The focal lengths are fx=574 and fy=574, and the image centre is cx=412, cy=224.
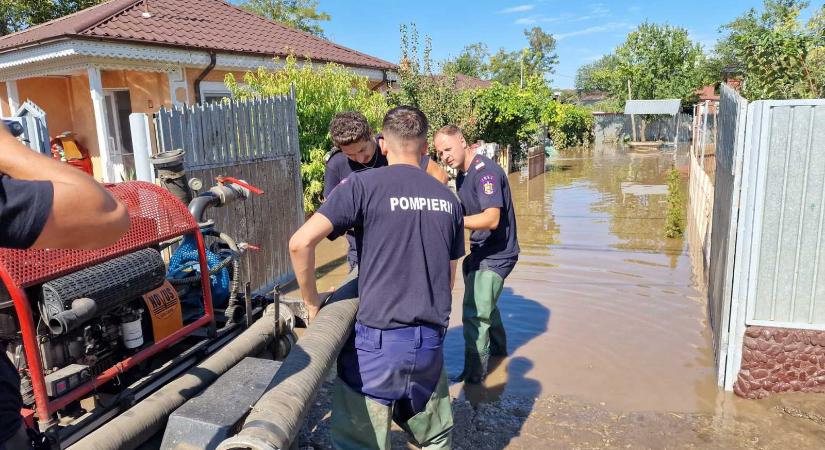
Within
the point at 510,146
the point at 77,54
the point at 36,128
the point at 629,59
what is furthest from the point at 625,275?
the point at 629,59

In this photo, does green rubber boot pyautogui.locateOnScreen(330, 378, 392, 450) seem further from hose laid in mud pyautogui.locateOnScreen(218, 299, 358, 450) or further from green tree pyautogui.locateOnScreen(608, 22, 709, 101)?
green tree pyautogui.locateOnScreen(608, 22, 709, 101)

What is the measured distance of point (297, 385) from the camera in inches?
84.8

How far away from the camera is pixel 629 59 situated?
37531 mm

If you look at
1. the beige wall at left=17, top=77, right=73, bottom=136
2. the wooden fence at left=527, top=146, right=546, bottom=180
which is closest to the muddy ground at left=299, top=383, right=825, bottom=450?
the beige wall at left=17, top=77, right=73, bottom=136

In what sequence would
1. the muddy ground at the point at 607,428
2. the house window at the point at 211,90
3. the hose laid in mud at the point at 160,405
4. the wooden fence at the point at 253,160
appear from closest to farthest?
1. the hose laid in mud at the point at 160,405
2. the muddy ground at the point at 607,428
3. the wooden fence at the point at 253,160
4. the house window at the point at 211,90

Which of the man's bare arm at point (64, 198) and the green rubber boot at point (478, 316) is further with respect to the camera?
the green rubber boot at point (478, 316)

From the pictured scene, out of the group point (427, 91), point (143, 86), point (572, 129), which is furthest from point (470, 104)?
point (572, 129)

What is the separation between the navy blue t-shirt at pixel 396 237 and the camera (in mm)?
2398

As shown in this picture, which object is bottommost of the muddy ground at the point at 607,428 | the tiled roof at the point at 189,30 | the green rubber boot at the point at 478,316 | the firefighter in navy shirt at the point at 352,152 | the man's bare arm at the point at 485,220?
the muddy ground at the point at 607,428

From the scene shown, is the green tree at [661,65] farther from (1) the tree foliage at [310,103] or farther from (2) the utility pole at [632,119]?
(1) the tree foliage at [310,103]

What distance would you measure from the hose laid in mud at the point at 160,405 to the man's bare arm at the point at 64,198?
1463 mm

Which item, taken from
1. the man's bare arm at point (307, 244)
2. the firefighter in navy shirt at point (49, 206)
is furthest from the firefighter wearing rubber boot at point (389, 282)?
the firefighter in navy shirt at point (49, 206)

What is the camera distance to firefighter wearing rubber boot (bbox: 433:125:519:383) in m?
4.25

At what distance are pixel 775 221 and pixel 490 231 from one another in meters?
1.90
